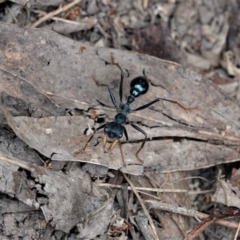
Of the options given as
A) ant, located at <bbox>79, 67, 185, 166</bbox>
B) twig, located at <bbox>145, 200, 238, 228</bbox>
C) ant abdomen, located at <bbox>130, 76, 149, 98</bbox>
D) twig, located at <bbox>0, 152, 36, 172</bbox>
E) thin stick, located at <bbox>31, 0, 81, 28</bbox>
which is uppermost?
thin stick, located at <bbox>31, 0, 81, 28</bbox>

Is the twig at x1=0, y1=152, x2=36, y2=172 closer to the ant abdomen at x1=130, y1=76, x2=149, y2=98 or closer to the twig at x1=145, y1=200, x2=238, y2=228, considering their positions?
the twig at x1=145, y1=200, x2=238, y2=228

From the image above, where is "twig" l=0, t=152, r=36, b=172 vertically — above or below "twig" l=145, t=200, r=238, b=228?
above

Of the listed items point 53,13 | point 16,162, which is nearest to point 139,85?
point 53,13

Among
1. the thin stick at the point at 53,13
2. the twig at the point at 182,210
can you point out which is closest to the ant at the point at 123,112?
the twig at the point at 182,210

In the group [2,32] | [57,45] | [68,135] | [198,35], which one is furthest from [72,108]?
[198,35]

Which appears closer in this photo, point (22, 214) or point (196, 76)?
point (22, 214)

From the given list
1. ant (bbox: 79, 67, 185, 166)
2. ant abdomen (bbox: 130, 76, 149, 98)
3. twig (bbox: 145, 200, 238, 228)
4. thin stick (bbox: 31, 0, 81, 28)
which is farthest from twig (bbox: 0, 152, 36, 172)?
thin stick (bbox: 31, 0, 81, 28)

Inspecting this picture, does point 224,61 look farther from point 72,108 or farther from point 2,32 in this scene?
point 2,32

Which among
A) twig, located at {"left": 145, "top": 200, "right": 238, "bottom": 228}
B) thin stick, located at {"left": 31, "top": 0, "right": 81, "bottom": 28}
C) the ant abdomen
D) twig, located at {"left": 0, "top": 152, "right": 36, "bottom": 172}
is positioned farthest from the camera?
thin stick, located at {"left": 31, "top": 0, "right": 81, "bottom": 28}
